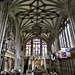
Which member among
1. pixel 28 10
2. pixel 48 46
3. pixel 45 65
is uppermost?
pixel 28 10

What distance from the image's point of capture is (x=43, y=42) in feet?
85.3

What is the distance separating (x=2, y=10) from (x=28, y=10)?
5174 mm

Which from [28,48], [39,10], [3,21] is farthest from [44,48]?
[3,21]

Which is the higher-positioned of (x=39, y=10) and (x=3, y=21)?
(x=39, y=10)

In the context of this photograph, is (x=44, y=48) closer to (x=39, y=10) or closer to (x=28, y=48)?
(x=28, y=48)

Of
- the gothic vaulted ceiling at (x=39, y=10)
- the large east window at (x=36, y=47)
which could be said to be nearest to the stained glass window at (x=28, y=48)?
the large east window at (x=36, y=47)

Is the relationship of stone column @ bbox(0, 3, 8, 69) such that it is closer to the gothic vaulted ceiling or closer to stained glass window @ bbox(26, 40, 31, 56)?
the gothic vaulted ceiling

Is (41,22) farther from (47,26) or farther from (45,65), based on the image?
(45,65)

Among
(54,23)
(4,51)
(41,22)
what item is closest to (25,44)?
(41,22)

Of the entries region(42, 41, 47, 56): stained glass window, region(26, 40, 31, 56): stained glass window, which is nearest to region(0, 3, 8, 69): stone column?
region(26, 40, 31, 56): stained glass window

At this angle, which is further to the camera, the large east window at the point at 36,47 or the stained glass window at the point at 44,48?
the stained glass window at the point at 44,48

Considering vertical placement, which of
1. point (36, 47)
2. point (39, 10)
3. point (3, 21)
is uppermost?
point (39, 10)

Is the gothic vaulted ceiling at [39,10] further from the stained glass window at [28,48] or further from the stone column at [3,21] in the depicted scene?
the stained glass window at [28,48]

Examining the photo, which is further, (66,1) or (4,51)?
(66,1)
